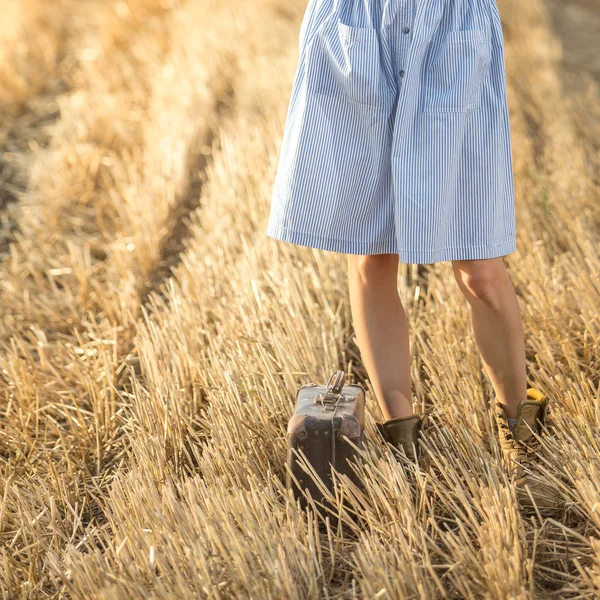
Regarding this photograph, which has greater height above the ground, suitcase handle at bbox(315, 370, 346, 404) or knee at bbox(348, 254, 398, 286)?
knee at bbox(348, 254, 398, 286)

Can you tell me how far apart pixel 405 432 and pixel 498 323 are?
0.31m

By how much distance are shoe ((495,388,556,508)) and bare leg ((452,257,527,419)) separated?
0.03 metres

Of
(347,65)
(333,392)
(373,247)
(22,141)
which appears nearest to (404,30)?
(347,65)

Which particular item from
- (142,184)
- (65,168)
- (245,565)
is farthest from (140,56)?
(245,565)

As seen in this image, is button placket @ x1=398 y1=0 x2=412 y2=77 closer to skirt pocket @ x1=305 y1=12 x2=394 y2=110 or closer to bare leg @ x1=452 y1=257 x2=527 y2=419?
skirt pocket @ x1=305 y1=12 x2=394 y2=110

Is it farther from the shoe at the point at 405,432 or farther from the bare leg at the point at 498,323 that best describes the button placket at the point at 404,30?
the shoe at the point at 405,432

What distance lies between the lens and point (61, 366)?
259cm

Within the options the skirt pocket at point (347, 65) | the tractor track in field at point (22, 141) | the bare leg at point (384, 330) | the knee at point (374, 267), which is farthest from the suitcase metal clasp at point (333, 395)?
the tractor track in field at point (22, 141)

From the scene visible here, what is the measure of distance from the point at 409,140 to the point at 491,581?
0.83 m

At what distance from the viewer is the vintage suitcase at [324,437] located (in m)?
1.71

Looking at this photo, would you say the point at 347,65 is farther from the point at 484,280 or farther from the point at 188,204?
the point at 188,204

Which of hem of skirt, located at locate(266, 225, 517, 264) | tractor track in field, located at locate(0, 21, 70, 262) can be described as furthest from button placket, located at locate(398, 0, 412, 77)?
tractor track in field, located at locate(0, 21, 70, 262)

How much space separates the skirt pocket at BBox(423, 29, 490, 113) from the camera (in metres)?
1.69

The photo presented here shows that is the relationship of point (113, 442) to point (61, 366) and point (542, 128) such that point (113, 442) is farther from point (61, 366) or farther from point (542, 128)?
point (542, 128)
